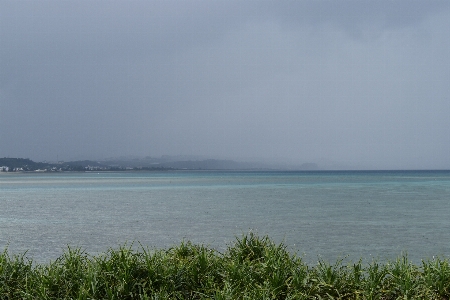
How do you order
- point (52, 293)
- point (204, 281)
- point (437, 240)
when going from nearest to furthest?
point (52, 293)
point (204, 281)
point (437, 240)

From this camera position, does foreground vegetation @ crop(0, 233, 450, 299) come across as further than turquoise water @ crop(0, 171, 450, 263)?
No

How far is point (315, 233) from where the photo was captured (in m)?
21.7

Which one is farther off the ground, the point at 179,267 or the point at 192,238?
the point at 179,267

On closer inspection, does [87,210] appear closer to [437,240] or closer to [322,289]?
[437,240]

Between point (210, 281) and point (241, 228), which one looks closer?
point (210, 281)

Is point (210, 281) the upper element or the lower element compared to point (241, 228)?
upper

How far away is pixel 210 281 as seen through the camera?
25.9ft

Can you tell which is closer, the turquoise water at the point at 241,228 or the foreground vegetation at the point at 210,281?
the foreground vegetation at the point at 210,281

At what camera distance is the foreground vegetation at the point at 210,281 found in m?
7.50

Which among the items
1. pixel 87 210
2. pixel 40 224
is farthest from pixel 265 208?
pixel 40 224

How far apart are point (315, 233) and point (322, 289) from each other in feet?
47.0

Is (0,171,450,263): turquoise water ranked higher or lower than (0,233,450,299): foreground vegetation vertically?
lower

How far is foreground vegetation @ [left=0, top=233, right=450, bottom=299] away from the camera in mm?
7500

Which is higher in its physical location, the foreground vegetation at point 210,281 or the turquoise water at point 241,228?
the foreground vegetation at point 210,281
